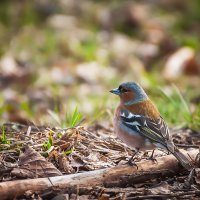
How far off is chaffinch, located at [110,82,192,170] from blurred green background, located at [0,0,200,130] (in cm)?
137

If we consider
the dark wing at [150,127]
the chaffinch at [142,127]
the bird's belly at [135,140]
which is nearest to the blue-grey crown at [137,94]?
the chaffinch at [142,127]

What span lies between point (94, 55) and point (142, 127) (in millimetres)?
6376

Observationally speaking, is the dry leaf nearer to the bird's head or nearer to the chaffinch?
the chaffinch

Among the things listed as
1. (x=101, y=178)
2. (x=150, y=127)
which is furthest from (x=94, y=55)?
(x=101, y=178)

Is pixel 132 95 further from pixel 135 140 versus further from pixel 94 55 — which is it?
pixel 94 55

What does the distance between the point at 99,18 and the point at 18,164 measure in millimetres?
9340

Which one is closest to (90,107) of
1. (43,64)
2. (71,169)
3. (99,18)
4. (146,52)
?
(43,64)

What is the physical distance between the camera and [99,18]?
45.9 feet

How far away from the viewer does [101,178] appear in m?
4.74

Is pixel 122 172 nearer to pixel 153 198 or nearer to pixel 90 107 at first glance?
pixel 153 198

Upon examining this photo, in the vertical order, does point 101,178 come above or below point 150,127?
below

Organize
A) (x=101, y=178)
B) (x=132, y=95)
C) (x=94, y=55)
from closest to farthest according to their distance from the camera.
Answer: (x=101, y=178) < (x=132, y=95) < (x=94, y=55)

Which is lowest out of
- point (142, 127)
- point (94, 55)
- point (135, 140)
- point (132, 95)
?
point (94, 55)

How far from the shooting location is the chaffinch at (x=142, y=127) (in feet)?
17.1
